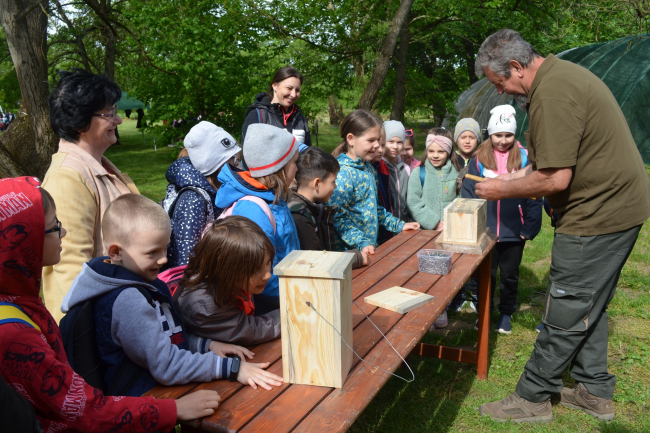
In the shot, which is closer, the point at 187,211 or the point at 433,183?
the point at 187,211

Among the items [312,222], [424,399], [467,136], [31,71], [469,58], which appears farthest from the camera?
[469,58]

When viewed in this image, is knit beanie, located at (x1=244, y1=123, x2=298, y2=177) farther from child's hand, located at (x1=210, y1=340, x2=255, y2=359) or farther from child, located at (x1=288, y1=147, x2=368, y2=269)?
child's hand, located at (x1=210, y1=340, x2=255, y2=359)

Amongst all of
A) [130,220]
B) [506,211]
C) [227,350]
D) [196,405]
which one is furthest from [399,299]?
[506,211]

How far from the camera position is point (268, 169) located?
100 inches

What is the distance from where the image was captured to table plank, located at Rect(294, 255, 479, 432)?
155 centimetres

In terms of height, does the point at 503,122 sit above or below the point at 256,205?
above

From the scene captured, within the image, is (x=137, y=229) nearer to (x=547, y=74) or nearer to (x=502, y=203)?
(x=547, y=74)

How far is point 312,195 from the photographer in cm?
300

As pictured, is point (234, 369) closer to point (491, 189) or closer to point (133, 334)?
point (133, 334)

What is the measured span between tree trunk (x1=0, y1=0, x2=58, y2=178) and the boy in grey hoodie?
11.0 feet

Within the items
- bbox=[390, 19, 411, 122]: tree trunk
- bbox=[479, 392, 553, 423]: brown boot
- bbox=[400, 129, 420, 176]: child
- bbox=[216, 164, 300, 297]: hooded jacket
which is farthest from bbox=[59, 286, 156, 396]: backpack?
bbox=[390, 19, 411, 122]: tree trunk

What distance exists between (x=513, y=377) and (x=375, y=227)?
1409mm

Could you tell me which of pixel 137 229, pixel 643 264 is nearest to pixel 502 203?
pixel 643 264

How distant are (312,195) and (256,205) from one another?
641mm
